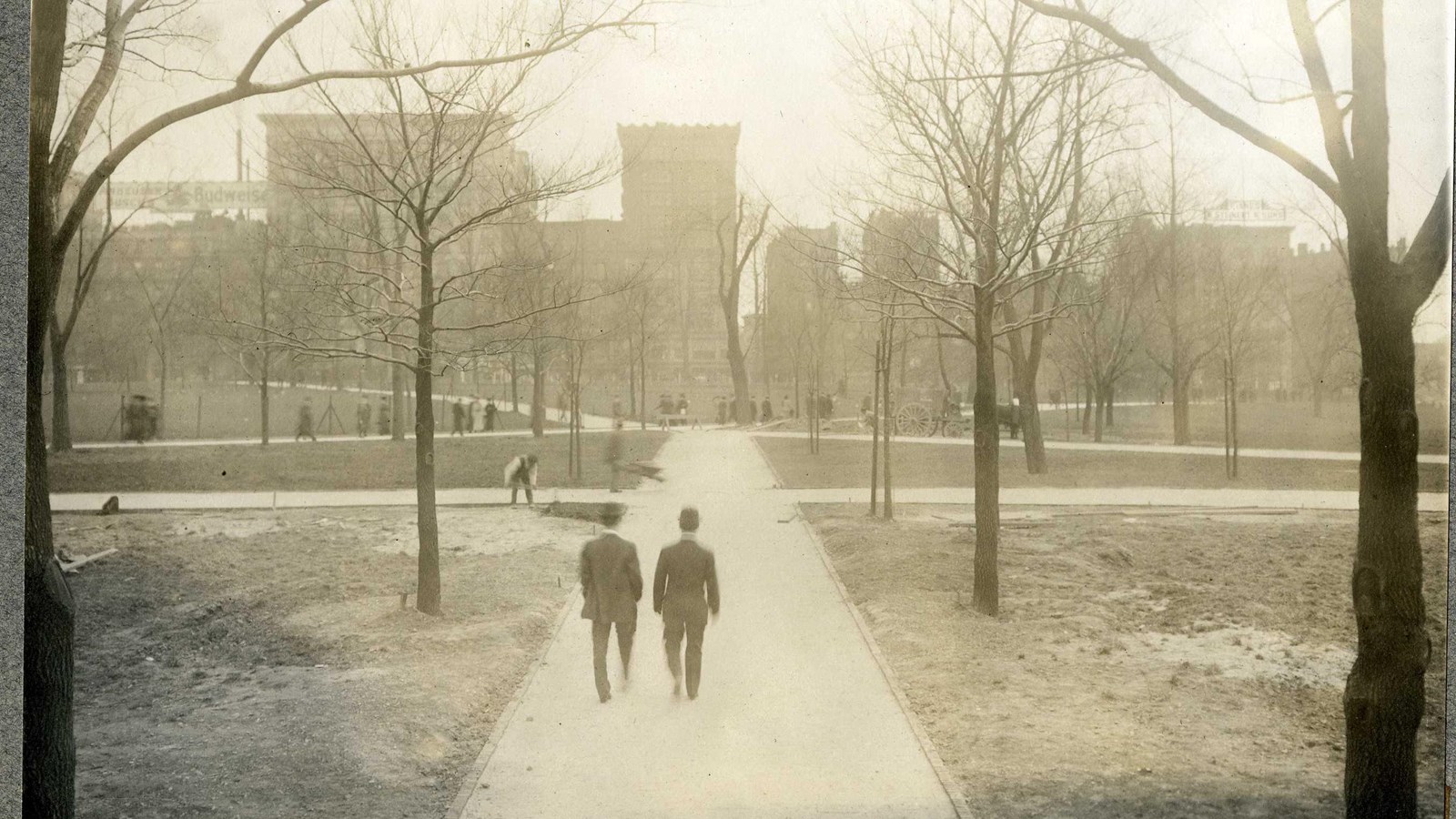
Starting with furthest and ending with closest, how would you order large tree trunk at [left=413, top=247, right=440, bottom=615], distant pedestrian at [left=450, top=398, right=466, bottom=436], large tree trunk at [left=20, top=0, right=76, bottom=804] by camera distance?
distant pedestrian at [left=450, top=398, right=466, bottom=436], large tree trunk at [left=413, top=247, right=440, bottom=615], large tree trunk at [left=20, top=0, right=76, bottom=804]

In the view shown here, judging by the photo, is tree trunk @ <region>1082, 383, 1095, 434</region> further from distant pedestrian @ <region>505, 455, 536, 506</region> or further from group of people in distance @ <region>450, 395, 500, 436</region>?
group of people in distance @ <region>450, 395, 500, 436</region>

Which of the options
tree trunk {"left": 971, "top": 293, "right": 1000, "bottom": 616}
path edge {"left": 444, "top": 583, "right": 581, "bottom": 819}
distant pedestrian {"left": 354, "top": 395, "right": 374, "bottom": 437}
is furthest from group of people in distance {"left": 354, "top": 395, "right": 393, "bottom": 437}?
tree trunk {"left": 971, "top": 293, "right": 1000, "bottom": 616}

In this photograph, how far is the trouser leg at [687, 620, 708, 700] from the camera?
5051mm

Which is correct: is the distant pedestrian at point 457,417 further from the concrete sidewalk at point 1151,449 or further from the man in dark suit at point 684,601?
the man in dark suit at point 684,601

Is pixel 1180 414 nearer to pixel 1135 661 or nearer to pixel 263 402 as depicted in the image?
pixel 1135 661

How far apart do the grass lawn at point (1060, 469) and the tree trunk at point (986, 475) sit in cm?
57

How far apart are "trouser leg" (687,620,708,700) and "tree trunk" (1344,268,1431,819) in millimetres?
3133

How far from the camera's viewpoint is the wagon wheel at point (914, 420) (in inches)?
355

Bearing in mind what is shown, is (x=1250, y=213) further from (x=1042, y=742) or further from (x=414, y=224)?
(x=414, y=224)

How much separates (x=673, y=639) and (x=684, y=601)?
0.76 ft

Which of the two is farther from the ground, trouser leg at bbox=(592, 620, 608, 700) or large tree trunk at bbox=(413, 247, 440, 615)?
large tree trunk at bbox=(413, 247, 440, 615)

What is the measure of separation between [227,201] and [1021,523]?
25.8 feet

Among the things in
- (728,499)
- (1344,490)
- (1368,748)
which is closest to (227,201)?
(728,499)

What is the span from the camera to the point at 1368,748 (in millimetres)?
4086
